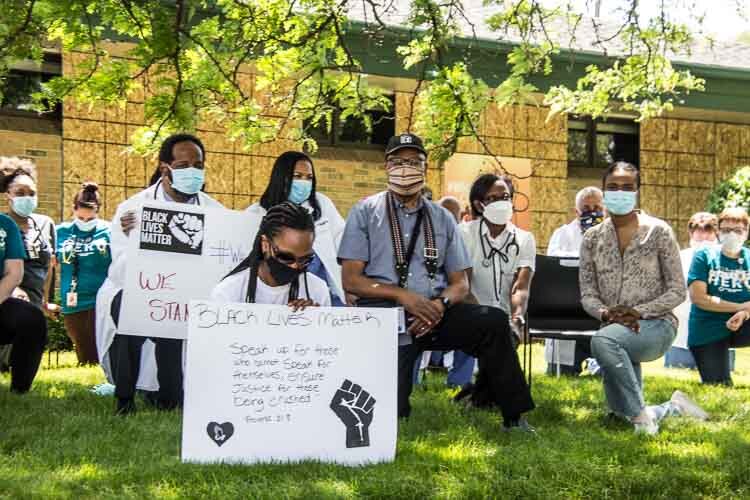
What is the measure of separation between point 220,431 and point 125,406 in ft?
7.06

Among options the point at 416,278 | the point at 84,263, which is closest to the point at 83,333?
the point at 84,263

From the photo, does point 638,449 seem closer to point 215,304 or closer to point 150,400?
point 215,304

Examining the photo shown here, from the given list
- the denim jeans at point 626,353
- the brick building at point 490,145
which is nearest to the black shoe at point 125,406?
the denim jeans at point 626,353

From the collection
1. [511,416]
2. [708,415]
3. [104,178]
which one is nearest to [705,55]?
[104,178]

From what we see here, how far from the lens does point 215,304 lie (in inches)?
207

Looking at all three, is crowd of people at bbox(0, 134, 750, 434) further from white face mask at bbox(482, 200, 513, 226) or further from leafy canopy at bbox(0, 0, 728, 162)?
leafy canopy at bbox(0, 0, 728, 162)

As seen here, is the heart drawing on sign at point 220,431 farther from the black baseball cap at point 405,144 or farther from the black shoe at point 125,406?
the black baseball cap at point 405,144

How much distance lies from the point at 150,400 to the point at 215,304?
Result: 2.64 m

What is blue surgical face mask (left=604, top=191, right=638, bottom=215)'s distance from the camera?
703 centimetres

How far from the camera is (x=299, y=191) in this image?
7.44m

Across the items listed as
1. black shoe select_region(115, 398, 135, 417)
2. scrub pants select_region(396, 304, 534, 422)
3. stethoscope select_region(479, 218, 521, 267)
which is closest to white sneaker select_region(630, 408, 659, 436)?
scrub pants select_region(396, 304, 534, 422)

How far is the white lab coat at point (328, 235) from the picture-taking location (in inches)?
290

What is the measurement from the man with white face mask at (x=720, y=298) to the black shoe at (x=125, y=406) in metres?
5.56

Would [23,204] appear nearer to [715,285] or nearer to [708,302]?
[708,302]
